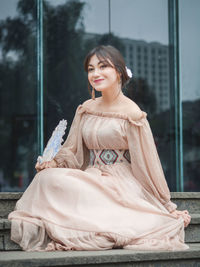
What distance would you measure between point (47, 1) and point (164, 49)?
1597mm

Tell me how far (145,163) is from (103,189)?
448mm

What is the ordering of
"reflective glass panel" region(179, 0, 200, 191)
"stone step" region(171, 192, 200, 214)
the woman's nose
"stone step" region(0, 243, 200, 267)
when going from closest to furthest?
1. "stone step" region(0, 243, 200, 267)
2. the woman's nose
3. "stone step" region(171, 192, 200, 214)
4. "reflective glass panel" region(179, 0, 200, 191)

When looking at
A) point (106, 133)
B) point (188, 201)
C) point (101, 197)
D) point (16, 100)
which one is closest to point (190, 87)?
point (188, 201)

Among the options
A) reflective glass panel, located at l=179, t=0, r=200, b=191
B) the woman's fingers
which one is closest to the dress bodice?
the woman's fingers

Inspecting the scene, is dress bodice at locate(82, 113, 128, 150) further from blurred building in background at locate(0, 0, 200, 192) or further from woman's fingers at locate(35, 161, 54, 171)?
blurred building in background at locate(0, 0, 200, 192)

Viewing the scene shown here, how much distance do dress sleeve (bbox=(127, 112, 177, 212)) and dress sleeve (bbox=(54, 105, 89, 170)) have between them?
16.2 inches

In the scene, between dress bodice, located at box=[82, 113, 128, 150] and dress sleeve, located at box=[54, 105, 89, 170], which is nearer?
dress bodice, located at box=[82, 113, 128, 150]

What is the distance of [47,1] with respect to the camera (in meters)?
7.11

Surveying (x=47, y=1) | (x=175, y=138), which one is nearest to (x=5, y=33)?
(x=47, y=1)

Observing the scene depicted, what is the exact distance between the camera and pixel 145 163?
13.6 ft

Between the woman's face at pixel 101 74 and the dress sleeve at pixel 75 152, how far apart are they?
0.97ft

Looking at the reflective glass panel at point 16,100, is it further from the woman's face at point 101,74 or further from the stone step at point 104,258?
the stone step at point 104,258

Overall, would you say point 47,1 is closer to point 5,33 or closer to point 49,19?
point 49,19

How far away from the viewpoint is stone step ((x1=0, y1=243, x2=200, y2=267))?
3.22 m
